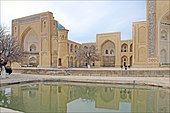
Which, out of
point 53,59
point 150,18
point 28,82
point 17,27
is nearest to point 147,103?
point 28,82

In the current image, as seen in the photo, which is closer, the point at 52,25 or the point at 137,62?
the point at 137,62

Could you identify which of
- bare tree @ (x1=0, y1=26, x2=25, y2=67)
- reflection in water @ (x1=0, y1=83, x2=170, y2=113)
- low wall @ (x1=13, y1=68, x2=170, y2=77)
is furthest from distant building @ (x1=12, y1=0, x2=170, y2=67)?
reflection in water @ (x1=0, y1=83, x2=170, y2=113)

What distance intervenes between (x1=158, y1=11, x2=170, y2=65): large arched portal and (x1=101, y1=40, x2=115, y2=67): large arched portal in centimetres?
1153

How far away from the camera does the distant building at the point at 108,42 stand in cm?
2109

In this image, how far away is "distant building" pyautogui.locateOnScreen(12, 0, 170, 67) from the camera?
69.2 ft

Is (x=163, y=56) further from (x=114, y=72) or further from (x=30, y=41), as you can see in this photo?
(x=30, y=41)

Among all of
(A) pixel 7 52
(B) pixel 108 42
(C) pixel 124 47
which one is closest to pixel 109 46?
(B) pixel 108 42

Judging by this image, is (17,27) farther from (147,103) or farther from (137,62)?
(147,103)

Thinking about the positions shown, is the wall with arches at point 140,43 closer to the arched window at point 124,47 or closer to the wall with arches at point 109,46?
the wall with arches at point 109,46

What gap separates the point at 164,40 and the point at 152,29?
6.65 ft

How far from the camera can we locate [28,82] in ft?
38.4

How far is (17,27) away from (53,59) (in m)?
9.36

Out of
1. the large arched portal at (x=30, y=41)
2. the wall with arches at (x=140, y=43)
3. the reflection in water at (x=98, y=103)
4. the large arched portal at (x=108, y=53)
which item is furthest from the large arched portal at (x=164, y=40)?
the large arched portal at (x=30, y=41)

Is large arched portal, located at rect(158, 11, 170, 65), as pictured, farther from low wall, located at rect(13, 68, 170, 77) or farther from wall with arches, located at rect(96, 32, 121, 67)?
wall with arches, located at rect(96, 32, 121, 67)
